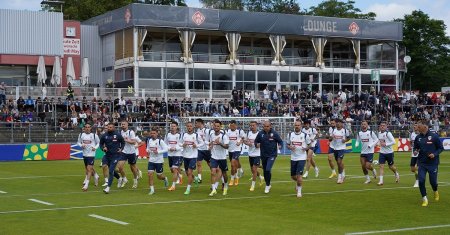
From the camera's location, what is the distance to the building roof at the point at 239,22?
196ft

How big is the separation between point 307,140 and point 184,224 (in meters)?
7.65

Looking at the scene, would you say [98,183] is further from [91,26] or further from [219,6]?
[219,6]

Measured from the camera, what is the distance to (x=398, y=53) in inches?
2830

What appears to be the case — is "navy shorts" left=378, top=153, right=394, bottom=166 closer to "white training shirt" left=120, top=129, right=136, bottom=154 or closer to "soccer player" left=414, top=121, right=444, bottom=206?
"soccer player" left=414, top=121, right=444, bottom=206

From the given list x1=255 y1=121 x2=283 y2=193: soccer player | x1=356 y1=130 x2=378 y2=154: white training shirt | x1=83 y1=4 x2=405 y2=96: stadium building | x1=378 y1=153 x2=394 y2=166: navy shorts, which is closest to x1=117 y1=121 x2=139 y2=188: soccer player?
x1=255 y1=121 x2=283 y2=193: soccer player

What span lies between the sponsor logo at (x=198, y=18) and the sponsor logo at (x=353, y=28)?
625 inches

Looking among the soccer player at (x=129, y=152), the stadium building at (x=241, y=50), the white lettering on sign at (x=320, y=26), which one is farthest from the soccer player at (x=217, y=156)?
the white lettering on sign at (x=320, y=26)

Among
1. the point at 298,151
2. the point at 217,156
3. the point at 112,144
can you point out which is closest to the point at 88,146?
the point at 112,144

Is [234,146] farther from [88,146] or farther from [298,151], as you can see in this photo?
[88,146]

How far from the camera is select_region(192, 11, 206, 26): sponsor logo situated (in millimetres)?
61519

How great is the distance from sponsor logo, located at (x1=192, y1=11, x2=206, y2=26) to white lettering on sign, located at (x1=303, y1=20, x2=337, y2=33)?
10.8 metres

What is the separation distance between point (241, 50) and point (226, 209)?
163ft

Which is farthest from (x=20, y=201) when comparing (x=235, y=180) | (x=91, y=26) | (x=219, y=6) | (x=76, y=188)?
(x=219, y=6)

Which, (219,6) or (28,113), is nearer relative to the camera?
(28,113)
